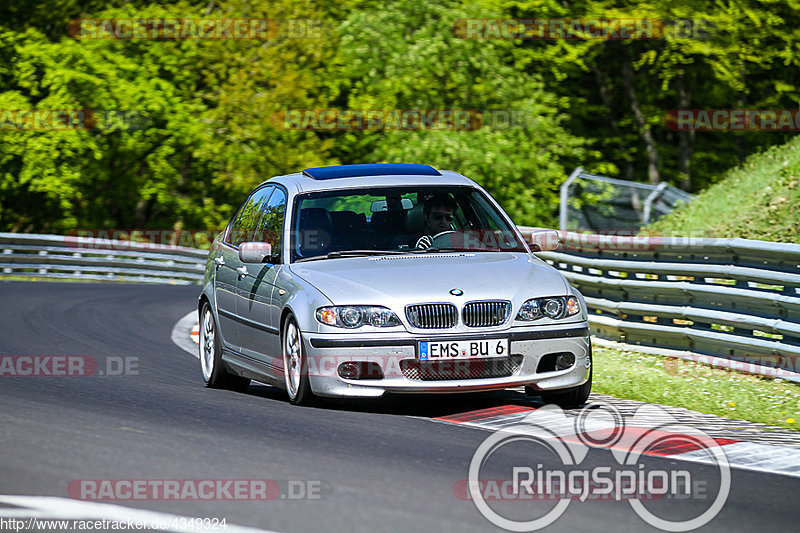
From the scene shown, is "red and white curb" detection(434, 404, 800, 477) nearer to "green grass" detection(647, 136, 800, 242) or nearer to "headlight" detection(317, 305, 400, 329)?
"headlight" detection(317, 305, 400, 329)

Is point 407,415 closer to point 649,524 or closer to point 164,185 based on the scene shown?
point 649,524

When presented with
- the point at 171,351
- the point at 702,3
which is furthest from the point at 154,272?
the point at 171,351

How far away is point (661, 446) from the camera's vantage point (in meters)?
7.43

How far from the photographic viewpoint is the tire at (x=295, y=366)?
8688mm

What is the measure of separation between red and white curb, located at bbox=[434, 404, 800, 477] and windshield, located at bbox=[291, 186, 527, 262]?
1.50 m

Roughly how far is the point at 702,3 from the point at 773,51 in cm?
275

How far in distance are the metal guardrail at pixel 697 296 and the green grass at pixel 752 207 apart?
3155 millimetres

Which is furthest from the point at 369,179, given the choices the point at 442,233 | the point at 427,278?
the point at 427,278

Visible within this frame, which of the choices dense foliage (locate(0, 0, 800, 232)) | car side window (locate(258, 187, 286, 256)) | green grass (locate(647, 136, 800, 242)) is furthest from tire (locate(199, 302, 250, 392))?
dense foliage (locate(0, 0, 800, 232))

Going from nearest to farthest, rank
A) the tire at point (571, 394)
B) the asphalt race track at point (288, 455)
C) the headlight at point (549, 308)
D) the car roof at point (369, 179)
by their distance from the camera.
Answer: the asphalt race track at point (288, 455), the headlight at point (549, 308), the tire at point (571, 394), the car roof at point (369, 179)

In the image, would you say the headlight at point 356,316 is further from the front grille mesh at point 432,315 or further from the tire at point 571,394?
the tire at point 571,394

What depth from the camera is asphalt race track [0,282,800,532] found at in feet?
18.6

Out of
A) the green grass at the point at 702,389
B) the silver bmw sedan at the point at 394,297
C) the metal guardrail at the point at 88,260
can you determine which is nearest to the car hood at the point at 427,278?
the silver bmw sedan at the point at 394,297

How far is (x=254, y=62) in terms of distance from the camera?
39.5m
